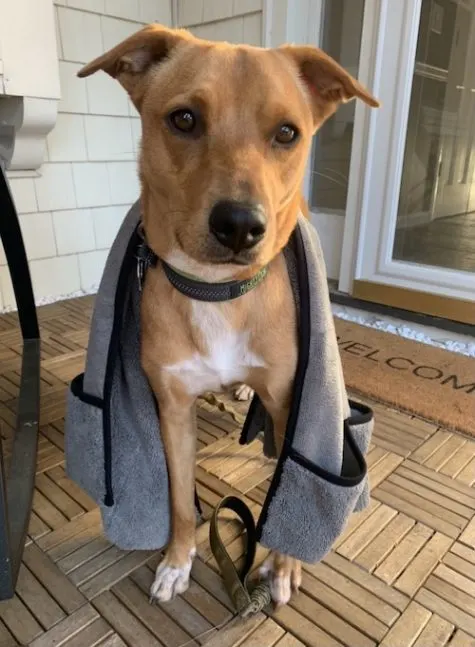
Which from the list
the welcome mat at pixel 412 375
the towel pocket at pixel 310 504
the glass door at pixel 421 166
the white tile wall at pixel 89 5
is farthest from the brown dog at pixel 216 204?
the white tile wall at pixel 89 5

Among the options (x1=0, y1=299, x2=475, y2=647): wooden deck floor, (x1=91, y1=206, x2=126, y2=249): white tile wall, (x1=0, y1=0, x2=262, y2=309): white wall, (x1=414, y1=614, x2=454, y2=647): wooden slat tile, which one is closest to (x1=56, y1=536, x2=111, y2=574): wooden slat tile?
(x1=0, y1=299, x2=475, y2=647): wooden deck floor

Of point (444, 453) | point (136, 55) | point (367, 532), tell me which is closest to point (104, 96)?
point (136, 55)

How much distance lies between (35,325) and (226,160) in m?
1.37

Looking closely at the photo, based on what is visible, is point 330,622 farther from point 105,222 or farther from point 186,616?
point 105,222

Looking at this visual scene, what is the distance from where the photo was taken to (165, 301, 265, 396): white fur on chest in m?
1.05

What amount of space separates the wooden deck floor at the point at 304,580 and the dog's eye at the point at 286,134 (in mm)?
931

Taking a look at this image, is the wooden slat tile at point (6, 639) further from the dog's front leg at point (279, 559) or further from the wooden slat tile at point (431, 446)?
the wooden slat tile at point (431, 446)

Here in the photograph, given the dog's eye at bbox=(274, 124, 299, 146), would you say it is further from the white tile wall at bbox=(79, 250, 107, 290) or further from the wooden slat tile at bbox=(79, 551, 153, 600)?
the white tile wall at bbox=(79, 250, 107, 290)

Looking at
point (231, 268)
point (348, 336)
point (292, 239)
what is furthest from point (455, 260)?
point (231, 268)

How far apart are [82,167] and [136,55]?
1909mm

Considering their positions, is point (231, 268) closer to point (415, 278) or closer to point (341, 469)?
point (341, 469)

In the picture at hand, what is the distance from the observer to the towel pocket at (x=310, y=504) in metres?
1.03

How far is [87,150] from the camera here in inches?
111

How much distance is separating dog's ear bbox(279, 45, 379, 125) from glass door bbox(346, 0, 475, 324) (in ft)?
4.70
